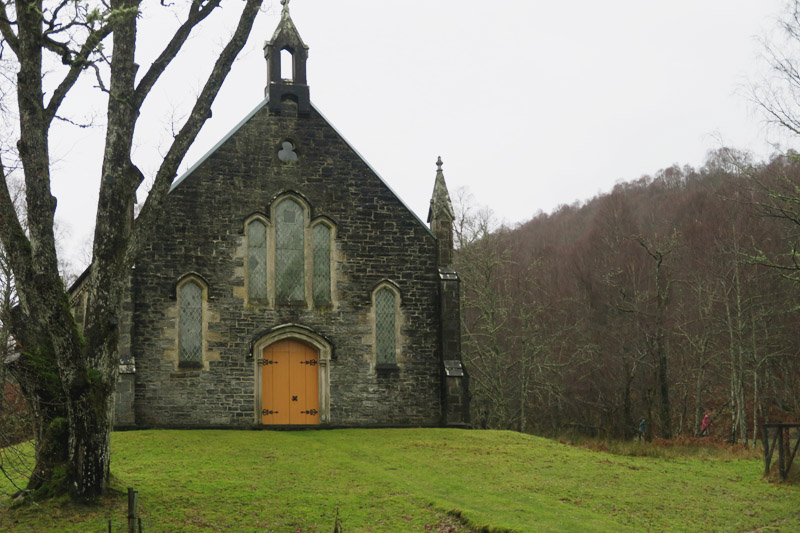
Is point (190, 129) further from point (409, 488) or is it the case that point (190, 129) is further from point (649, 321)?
point (649, 321)

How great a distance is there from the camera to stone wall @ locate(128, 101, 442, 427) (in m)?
22.0

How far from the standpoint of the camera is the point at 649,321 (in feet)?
145

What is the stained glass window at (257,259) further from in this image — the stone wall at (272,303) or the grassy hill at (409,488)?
the grassy hill at (409,488)

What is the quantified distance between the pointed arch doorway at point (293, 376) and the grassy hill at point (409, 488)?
2122 millimetres

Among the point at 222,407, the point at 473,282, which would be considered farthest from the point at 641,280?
the point at 222,407

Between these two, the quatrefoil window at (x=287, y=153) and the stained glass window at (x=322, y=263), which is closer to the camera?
the stained glass window at (x=322, y=263)

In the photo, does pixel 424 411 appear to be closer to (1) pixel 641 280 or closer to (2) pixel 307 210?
(2) pixel 307 210

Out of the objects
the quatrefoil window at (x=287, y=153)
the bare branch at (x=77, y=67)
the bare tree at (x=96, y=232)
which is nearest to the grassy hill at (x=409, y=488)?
the bare tree at (x=96, y=232)

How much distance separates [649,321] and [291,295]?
26225mm

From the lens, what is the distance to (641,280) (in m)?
50.2

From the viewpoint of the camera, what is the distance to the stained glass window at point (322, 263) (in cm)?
2353

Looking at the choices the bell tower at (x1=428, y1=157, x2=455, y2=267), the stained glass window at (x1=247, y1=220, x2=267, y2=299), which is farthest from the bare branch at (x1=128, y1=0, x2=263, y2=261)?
the bell tower at (x1=428, y1=157, x2=455, y2=267)

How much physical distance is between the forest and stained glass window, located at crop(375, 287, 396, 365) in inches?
310

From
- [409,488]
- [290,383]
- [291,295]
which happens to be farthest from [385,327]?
[409,488]
